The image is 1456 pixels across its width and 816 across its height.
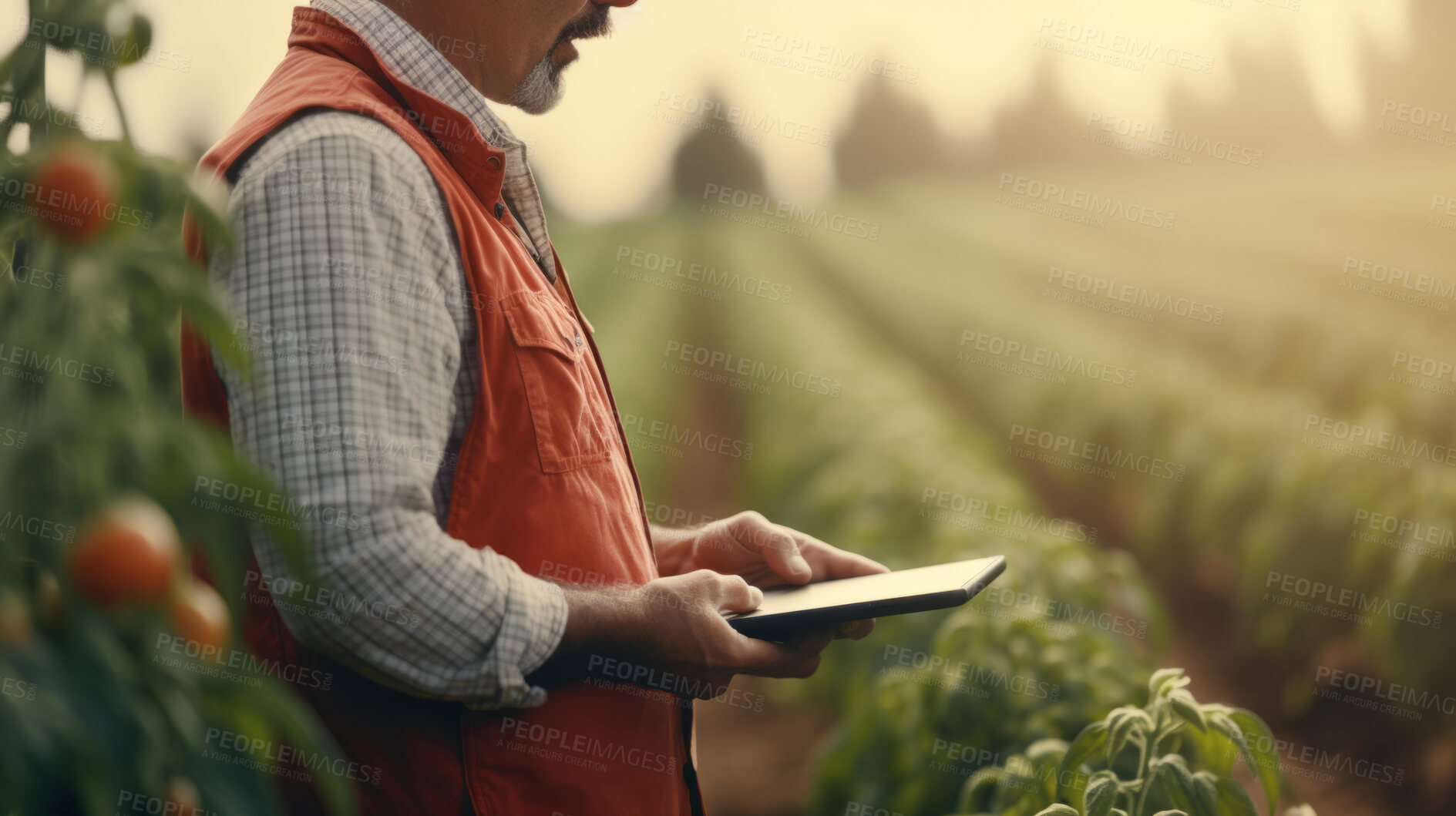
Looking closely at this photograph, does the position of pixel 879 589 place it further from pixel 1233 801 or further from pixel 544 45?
pixel 544 45

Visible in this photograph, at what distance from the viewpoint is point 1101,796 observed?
1.59m

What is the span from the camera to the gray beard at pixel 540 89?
73.4 inches

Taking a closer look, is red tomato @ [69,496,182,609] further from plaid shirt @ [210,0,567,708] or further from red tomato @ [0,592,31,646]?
plaid shirt @ [210,0,567,708]

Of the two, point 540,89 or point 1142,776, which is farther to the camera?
point 540,89

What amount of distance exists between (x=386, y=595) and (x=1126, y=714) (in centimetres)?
113

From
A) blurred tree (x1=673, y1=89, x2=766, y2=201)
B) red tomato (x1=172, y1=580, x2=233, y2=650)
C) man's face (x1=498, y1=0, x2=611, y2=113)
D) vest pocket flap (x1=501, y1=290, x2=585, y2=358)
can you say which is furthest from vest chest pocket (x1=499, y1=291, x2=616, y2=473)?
blurred tree (x1=673, y1=89, x2=766, y2=201)

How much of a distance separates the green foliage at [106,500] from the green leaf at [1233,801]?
1457 mm

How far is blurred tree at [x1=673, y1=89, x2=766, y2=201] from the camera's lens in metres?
54.8

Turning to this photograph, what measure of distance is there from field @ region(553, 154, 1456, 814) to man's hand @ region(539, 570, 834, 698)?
3.34 feet

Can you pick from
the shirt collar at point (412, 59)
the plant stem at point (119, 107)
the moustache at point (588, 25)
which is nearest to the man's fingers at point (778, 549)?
the shirt collar at point (412, 59)

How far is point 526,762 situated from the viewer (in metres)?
1.42

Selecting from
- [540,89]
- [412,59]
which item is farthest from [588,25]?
[412,59]

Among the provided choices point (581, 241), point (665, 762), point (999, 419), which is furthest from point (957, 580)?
point (581, 241)

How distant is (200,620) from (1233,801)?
152cm
